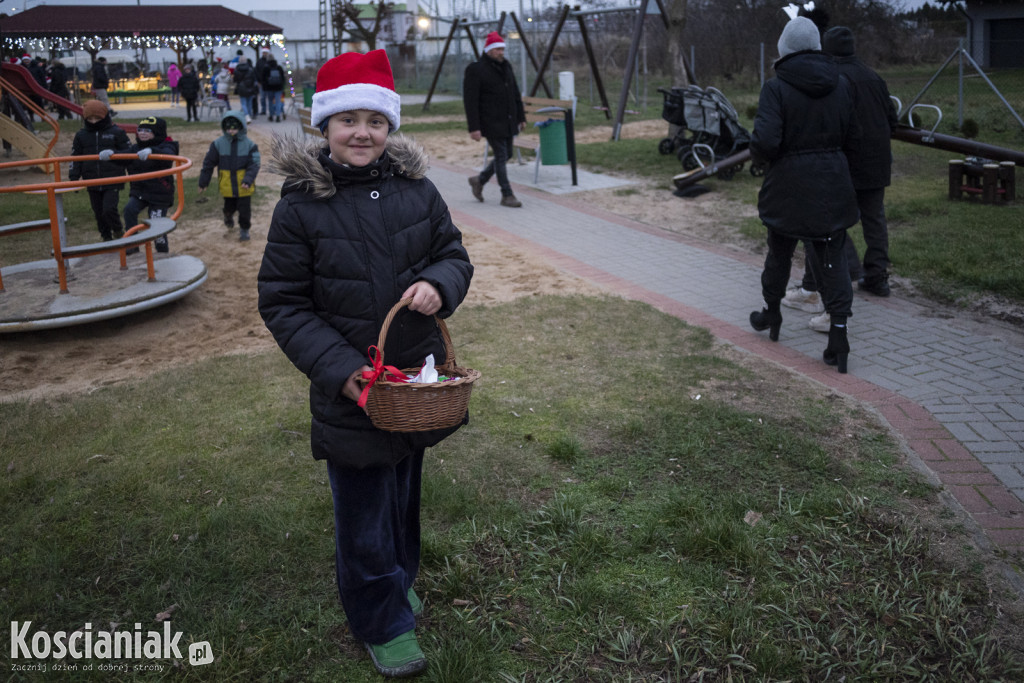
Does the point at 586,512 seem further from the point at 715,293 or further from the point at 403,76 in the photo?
the point at 403,76

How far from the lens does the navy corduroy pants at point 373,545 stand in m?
2.65

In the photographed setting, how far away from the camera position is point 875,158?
20.7ft

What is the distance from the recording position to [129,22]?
2944 centimetres

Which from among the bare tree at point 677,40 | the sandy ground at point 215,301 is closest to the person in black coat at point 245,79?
the bare tree at point 677,40

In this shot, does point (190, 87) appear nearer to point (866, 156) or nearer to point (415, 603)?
point (866, 156)

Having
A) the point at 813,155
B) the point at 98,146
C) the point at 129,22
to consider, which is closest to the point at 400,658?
the point at 813,155

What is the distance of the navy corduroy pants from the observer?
2652mm

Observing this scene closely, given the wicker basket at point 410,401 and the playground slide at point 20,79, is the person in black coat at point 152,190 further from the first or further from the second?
the playground slide at point 20,79

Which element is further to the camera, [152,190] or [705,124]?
[705,124]

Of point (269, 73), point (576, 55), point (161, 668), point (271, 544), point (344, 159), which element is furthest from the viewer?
point (576, 55)

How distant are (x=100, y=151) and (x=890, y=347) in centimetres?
779

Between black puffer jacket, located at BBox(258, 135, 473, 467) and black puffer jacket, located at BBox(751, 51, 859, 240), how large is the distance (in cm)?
327

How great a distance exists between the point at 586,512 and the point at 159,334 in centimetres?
421

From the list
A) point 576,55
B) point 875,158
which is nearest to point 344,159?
point 875,158
